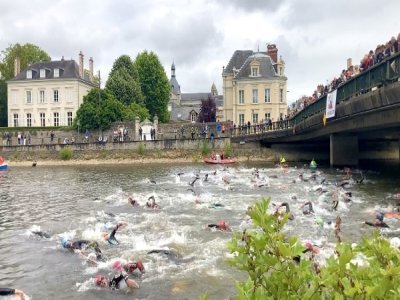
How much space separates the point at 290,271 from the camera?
3.40 m

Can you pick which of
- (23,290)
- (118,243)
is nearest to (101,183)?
(118,243)

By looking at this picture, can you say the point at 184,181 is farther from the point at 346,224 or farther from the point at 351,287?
the point at 351,287

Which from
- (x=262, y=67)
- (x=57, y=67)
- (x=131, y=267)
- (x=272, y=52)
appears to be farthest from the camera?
(x=272, y=52)

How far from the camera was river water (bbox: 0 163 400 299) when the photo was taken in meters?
11.4

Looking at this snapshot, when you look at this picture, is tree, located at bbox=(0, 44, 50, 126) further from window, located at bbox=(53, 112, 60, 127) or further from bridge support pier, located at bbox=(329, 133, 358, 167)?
bridge support pier, located at bbox=(329, 133, 358, 167)

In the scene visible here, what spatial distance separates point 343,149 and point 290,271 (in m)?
42.5

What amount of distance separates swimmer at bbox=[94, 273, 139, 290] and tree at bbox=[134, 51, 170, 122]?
284 feet

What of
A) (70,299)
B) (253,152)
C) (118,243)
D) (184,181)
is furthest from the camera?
(253,152)

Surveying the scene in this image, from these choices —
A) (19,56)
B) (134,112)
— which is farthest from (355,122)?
(19,56)

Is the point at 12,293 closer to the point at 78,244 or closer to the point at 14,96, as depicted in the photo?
the point at 78,244

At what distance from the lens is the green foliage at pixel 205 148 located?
199ft

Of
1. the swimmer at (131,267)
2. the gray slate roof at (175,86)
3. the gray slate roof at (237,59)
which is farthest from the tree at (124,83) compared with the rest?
the gray slate roof at (175,86)

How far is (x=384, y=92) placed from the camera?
70.6 feet

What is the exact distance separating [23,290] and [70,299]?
1.48 m
